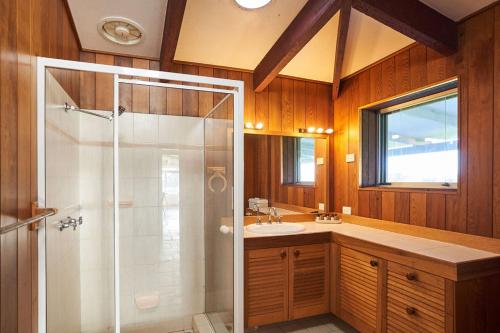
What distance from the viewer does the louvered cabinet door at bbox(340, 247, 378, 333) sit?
80.0 inches

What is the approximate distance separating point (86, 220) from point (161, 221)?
1.91ft

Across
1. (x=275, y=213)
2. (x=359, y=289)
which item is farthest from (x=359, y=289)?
(x=275, y=213)

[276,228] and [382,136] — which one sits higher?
[382,136]

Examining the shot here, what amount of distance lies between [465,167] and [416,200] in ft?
1.49

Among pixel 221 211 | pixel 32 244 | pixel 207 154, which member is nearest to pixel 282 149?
pixel 207 154

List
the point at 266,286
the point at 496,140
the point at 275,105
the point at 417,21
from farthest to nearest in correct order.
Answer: the point at 275,105, the point at 266,286, the point at 417,21, the point at 496,140

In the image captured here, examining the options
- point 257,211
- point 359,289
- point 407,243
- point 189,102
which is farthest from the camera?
point 257,211

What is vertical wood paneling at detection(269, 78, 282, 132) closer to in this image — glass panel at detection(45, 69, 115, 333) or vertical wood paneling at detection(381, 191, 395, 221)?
vertical wood paneling at detection(381, 191, 395, 221)

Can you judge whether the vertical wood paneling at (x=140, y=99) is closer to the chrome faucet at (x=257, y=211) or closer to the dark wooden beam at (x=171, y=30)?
the dark wooden beam at (x=171, y=30)

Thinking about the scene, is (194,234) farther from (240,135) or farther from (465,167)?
(465,167)

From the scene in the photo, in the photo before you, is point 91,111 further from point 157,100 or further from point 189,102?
point 189,102

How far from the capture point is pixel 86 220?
7.16ft

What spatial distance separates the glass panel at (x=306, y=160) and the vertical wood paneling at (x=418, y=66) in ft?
3.72

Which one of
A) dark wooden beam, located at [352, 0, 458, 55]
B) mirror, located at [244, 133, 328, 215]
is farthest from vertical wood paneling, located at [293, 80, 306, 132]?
dark wooden beam, located at [352, 0, 458, 55]
